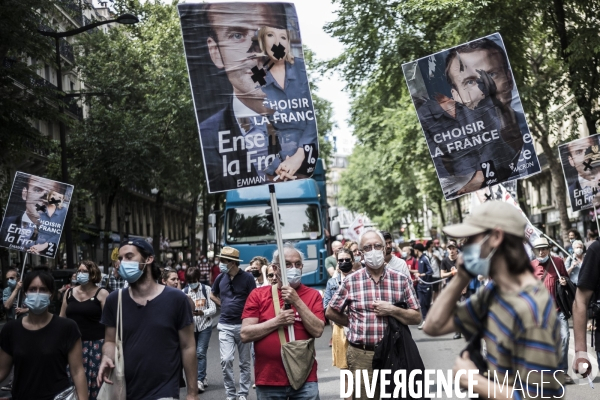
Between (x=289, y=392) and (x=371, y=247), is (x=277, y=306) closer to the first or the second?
(x=289, y=392)

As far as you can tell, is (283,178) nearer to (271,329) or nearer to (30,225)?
(271,329)

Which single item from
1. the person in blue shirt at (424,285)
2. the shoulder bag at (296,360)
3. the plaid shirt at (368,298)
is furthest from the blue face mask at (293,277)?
the person in blue shirt at (424,285)

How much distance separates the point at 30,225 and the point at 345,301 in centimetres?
982

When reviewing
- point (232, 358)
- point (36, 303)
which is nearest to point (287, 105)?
point (36, 303)

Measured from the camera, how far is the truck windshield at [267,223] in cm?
2283

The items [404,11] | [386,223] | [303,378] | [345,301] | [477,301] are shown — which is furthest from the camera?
[386,223]

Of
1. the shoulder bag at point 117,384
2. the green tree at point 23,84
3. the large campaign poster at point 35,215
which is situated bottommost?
the shoulder bag at point 117,384

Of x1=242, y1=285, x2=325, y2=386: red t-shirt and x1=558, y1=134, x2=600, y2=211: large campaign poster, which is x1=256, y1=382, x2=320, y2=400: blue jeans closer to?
x1=242, y1=285, x2=325, y2=386: red t-shirt

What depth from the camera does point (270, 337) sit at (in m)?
6.46

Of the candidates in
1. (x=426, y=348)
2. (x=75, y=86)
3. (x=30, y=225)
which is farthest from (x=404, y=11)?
(x=75, y=86)

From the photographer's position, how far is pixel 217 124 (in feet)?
23.9

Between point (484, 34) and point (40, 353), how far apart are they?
663 inches

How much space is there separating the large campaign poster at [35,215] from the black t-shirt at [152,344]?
1006cm

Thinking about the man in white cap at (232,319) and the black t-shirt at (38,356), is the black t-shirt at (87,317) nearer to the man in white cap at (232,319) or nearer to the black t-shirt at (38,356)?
the man in white cap at (232,319)
